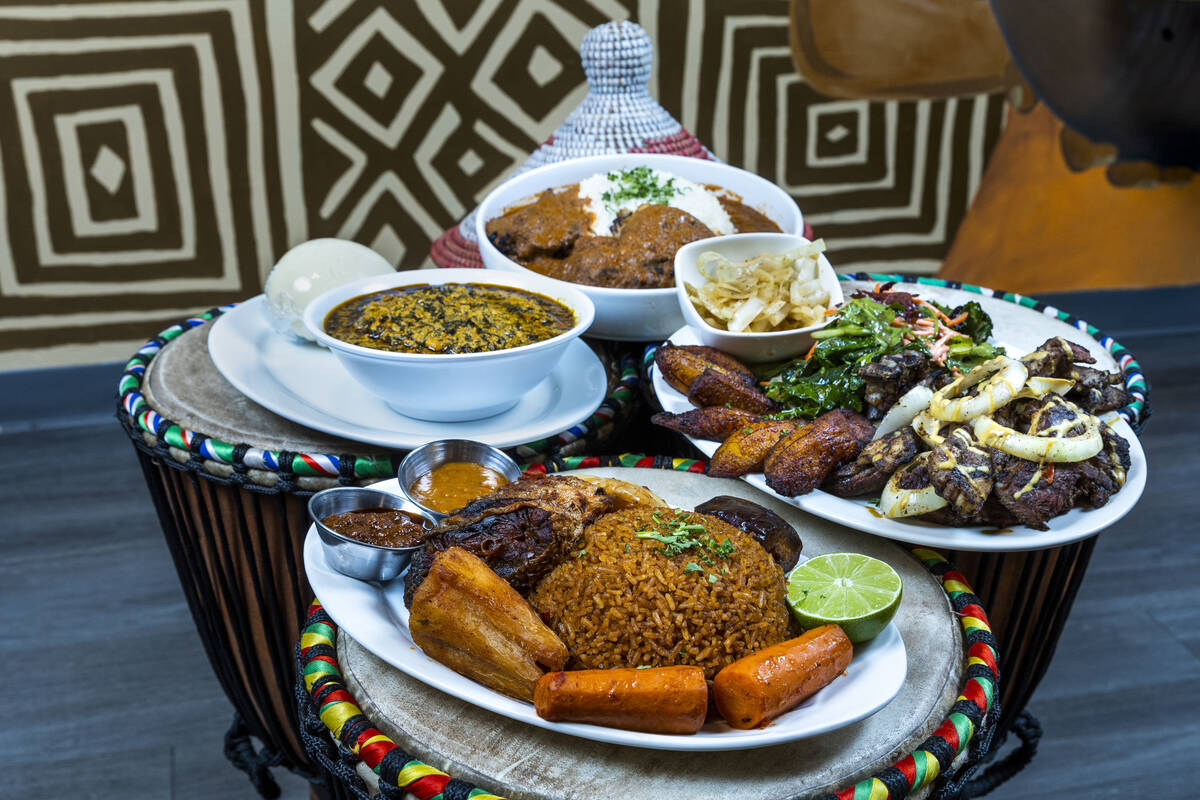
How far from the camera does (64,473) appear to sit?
149 inches

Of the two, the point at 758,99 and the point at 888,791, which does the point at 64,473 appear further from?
the point at 888,791

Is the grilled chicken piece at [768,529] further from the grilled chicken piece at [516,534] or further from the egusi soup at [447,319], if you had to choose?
the egusi soup at [447,319]

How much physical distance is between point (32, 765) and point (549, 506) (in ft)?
6.27

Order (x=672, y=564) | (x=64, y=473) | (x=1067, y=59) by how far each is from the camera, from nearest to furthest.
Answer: (x=672, y=564) < (x=64, y=473) < (x=1067, y=59)

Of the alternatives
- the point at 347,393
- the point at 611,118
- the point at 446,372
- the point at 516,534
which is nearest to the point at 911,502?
the point at 516,534

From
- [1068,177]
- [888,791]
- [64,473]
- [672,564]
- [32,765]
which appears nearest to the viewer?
[888,791]

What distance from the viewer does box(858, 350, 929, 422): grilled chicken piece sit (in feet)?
5.28

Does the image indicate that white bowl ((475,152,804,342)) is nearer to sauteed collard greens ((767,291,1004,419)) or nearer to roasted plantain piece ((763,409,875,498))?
sauteed collard greens ((767,291,1004,419))

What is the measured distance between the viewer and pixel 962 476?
4.42 feet

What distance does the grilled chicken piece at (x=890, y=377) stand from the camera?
1608 millimetres

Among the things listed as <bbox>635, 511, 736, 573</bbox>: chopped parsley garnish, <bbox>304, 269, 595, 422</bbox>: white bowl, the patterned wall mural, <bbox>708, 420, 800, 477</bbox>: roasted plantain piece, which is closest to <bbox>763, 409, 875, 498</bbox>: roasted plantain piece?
<bbox>708, 420, 800, 477</bbox>: roasted plantain piece

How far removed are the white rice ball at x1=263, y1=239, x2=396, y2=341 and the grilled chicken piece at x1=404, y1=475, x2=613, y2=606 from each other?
897 mm

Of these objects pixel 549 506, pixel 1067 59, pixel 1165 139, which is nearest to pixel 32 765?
pixel 549 506

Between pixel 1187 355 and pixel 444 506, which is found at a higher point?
pixel 444 506
